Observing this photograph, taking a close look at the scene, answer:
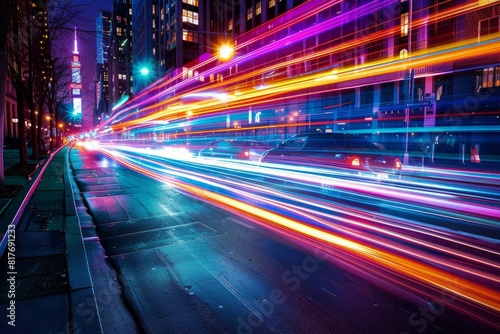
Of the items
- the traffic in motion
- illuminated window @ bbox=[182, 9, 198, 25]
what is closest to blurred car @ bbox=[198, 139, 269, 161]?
the traffic in motion

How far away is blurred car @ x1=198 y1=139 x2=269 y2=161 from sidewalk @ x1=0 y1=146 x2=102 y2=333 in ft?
37.5

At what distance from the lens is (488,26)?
2547cm

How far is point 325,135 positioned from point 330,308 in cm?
797

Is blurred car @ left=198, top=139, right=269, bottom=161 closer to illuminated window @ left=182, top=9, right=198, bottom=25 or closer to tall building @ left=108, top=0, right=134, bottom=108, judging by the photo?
illuminated window @ left=182, top=9, right=198, bottom=25

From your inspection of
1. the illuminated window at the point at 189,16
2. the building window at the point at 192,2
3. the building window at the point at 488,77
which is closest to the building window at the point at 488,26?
the building window at the point at 488,77

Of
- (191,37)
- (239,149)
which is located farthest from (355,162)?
(191,37)

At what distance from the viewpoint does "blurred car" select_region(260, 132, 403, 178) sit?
9469mm

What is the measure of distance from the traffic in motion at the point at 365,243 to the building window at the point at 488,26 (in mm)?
19912

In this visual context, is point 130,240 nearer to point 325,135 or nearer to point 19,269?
point 19,269

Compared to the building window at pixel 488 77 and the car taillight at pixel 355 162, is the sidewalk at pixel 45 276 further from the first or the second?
the building window at pixel 488 77

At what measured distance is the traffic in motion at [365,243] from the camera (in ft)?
11.4

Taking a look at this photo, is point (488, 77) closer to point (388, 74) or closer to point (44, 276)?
point (388, 74)

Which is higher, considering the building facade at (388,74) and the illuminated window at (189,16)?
the illuminated window at (189,16)

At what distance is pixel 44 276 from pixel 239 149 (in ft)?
49.2
